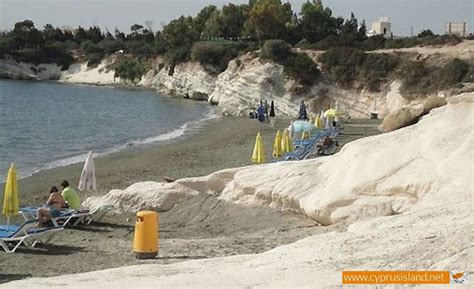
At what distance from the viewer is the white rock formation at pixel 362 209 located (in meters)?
6.86

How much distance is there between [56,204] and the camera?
50.1ft

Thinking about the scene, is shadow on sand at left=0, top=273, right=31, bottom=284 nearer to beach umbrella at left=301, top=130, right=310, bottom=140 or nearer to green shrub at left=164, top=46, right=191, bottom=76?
beach umbrella at left=301, top=130, right=310, bottom=140

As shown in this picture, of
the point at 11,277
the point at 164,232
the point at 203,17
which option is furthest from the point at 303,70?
the point at 203,17

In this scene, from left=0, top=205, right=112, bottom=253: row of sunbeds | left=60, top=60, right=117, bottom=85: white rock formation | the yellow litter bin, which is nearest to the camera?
the yellow litter bin

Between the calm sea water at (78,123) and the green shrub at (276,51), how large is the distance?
681cm

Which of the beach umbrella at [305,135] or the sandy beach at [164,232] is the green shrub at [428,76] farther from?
the sandy beach at [164,232]

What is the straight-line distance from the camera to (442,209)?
906 centimetres

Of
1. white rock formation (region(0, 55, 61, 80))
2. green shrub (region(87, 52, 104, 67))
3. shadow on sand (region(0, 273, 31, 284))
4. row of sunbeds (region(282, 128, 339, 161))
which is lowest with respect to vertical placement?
shadow on sand (region(0, 273, 31, 284))

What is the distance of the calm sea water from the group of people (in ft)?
28.9

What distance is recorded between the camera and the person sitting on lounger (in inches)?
546

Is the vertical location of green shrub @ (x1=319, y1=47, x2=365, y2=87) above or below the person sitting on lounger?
above

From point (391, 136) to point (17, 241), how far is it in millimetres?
7346

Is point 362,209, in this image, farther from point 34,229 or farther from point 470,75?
point 470,75

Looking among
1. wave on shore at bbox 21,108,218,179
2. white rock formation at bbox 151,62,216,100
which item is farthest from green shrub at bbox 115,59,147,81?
wave on shore at bbox 21,108,218,179
